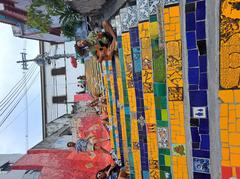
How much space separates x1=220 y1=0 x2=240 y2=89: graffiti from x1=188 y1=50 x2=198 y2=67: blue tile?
17.9 inches

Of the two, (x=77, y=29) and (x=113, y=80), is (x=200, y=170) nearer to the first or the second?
(x=113, y=80)

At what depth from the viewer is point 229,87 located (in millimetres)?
4148

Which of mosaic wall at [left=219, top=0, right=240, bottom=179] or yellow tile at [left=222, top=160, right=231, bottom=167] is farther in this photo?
yellow tile at [left=222, top=160, right=231, bottom=167]

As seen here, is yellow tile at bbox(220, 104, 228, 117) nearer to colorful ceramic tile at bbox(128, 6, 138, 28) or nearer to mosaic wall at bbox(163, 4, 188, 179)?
mosaic wall at bbox(163, 4, 188, 179)

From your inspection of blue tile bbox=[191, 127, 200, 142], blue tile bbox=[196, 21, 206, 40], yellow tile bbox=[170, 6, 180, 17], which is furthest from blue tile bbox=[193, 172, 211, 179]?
yellow tile bbox=[170, 6, 180, 17]

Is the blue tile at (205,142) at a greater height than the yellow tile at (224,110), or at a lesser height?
lesser

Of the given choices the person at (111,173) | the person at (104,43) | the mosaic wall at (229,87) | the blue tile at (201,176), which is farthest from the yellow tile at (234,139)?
the person at (104,43)

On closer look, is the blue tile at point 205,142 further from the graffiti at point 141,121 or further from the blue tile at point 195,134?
the graffiti at point 141,121

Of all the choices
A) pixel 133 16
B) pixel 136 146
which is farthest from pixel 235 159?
pixel 133 16

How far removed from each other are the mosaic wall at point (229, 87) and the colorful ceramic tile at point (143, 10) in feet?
5.84

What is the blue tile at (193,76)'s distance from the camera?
4.59m

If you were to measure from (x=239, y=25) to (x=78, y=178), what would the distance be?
7520 mm

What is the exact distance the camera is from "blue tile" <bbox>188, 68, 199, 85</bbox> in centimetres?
459

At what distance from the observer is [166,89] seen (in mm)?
5273
